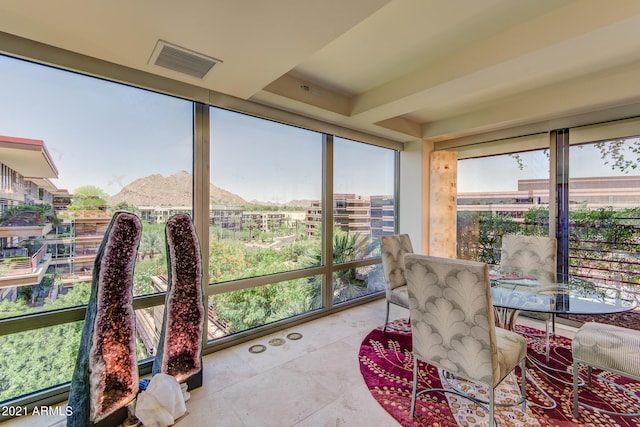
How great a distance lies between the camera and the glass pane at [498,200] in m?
3.52

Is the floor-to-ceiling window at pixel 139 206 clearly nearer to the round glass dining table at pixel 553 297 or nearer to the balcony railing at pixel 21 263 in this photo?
the balcony railing at pixel 21 263

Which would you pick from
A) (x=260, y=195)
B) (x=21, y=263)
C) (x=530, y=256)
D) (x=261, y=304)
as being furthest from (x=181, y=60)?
(x=530, y=256)

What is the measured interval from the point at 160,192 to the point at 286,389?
1.94 metres

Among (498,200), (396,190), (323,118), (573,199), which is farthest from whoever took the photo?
(396,190)

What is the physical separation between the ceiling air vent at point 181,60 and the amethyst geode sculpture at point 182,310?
1.10 m

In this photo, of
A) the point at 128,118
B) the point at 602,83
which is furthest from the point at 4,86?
the point at 602,83

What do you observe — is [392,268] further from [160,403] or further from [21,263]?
[21,263]

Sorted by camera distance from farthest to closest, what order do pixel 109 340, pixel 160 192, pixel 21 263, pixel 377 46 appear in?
pixel 160 192, pixel 377 46, pixel 21 263, pixel 109 340

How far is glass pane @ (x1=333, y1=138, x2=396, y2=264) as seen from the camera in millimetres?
3846

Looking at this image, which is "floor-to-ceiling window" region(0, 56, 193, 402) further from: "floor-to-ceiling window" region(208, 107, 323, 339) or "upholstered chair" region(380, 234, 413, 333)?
"upholstered chair" region(380, 234, 413, 333)

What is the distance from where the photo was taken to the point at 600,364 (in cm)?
181

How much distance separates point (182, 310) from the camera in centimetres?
214

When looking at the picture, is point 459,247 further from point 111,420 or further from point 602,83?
point 111,420

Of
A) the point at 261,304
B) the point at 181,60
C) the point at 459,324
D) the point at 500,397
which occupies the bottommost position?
the point at 500,397
